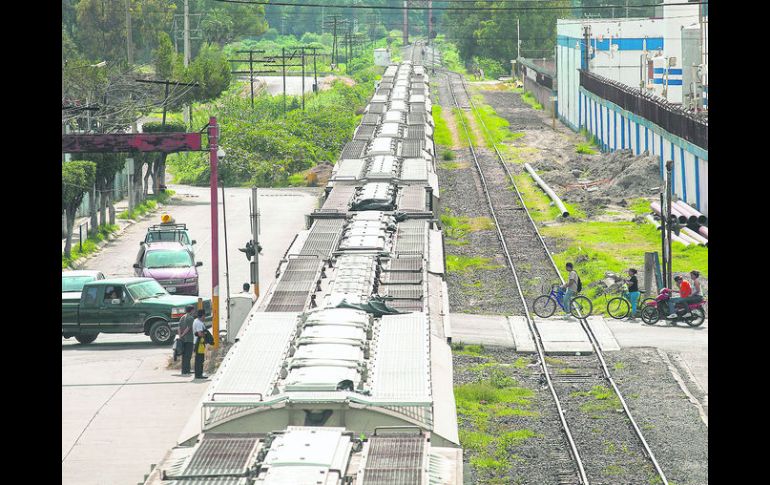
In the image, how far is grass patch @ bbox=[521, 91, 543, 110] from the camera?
8154 cm

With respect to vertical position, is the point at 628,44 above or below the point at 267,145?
above

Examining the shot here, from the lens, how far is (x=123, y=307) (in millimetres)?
25688

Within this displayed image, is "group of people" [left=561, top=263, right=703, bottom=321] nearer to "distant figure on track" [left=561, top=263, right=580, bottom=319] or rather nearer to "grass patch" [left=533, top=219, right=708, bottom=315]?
"distant figure on track" [left=561, top=263, right=580, bottom=319]

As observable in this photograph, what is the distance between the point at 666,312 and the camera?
2594 cm

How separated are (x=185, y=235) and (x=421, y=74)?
146 feet

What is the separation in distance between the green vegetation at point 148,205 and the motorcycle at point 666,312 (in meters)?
23.1

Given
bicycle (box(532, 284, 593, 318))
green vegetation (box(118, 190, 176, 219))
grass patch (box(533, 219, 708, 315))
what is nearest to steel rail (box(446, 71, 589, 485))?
bicycle (box(532, 284, 593, 318))

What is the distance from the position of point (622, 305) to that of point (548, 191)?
1687 cm

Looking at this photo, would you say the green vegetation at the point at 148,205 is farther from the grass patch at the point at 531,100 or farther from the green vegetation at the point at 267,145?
the grass patch at the point at 531,100

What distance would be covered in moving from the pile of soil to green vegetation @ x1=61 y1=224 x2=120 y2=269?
15816mm

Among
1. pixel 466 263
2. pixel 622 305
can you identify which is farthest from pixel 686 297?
pixel 466 263

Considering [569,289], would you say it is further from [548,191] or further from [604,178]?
[604,178]
